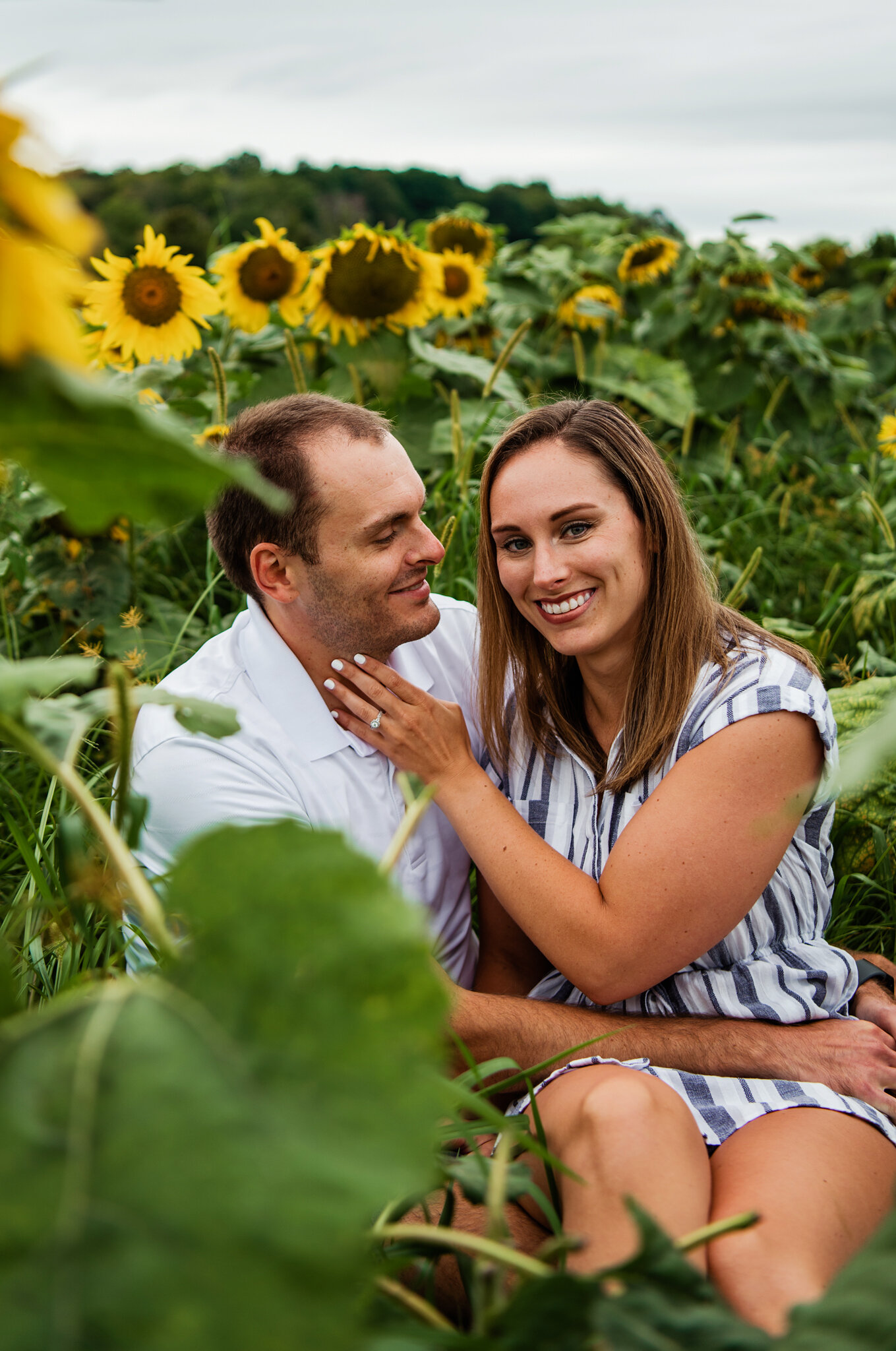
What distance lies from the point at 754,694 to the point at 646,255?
148 inches

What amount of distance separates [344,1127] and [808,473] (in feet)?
17.4

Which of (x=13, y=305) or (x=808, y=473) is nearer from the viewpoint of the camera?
(x=13, y=305)

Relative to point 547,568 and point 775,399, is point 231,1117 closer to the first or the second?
point 547,568

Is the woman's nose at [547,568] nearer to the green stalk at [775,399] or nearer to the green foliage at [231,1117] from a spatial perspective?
the green foliage at [231,1117]

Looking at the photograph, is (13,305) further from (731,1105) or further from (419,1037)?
(731,1105)

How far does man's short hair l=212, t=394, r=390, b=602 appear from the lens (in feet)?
8.18

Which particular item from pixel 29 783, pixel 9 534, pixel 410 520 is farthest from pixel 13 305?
pixel 9 534

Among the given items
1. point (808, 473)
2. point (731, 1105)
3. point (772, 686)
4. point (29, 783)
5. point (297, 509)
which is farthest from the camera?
point (808, 473)

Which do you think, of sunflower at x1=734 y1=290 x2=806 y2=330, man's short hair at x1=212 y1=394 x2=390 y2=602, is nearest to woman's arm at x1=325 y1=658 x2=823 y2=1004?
man's short hair at x1=212 y1=394 x2=390 y2=602

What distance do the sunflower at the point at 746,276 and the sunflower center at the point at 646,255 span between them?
0.63 metres

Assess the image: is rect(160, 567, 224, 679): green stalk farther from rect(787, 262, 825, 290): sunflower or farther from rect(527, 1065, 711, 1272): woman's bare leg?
rect(787, 262, 825, 290): sunflower

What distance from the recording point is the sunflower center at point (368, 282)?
358 centimetres

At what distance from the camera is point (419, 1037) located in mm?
509

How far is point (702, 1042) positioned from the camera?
2023 mm
